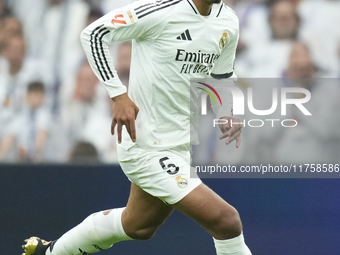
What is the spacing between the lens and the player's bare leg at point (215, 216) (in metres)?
2.64

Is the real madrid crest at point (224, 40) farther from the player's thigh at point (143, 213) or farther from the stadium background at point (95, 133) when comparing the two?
the stadium background at point (95, 133)

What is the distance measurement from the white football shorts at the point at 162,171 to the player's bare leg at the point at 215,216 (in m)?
0.05

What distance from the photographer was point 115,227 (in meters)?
3.06

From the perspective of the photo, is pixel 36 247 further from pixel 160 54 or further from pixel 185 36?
pixel 185 36

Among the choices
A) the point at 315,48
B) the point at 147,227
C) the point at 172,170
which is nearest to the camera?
the point at 172,170

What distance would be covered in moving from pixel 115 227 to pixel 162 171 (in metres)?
0.54

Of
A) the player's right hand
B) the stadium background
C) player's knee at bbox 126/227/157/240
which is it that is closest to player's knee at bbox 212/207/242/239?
player's knee at bbox 126/227/157/240

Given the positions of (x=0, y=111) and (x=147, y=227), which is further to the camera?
(x=0, y=111)

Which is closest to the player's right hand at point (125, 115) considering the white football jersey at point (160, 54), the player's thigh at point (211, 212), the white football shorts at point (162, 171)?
the white football jersey at point (160, 54)

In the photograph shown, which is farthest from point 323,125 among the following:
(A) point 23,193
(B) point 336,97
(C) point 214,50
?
(A) point 23,193

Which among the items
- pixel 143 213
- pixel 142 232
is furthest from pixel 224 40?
pixel 142 232

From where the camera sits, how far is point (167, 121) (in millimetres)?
2855

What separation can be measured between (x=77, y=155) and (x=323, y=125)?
1975mm

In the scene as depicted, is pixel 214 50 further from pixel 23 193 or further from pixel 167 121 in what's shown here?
pixel 23 193
